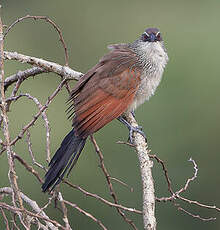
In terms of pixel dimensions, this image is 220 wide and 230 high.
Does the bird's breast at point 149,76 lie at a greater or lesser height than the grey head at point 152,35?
lesser

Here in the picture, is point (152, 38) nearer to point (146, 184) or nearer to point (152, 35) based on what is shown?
point (152, 35)

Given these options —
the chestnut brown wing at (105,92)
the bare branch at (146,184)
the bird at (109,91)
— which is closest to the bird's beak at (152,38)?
the bird at (109,91)

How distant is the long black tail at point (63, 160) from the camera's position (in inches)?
88.8

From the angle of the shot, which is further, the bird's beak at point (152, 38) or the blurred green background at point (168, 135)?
the blurred green background at point (168, 135)

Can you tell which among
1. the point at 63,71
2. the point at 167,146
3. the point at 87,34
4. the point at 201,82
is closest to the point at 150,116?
the point at 167,146

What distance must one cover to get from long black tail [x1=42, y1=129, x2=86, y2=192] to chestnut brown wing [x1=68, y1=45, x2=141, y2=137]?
0.05 m

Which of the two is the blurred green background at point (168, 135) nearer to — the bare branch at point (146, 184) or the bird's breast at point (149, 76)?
the bird's breast at point (149, 76)

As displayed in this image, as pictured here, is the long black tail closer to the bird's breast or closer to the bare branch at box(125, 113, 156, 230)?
the bare branch at box(125, 113, 156, 230)

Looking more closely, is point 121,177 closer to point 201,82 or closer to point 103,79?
point 201,82

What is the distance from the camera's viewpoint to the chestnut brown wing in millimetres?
2559

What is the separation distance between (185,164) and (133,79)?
314 cm

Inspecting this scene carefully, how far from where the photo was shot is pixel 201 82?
6.55 meters

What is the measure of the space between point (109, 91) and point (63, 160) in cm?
52

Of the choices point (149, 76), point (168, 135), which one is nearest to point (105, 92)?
point (149, 76)
